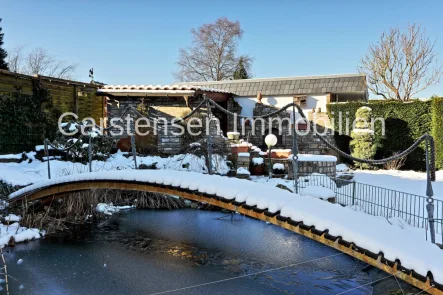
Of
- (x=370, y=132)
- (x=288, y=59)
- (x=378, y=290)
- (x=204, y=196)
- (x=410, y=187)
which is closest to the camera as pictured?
(x=378, y=290)

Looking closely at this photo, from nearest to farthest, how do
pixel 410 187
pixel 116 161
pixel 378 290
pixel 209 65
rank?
pixel 378 290 → pixel 410 187 → pixel 116 161 → pixel 209 65

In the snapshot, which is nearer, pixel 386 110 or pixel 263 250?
pixel 263 250

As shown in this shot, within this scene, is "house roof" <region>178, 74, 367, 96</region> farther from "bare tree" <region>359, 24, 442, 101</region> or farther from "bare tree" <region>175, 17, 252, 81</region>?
"bare tree" <region>175, 17, 252, 81</region>

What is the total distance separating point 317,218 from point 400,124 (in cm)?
1059

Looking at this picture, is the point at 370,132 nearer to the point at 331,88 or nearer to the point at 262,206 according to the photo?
the point at 331,88

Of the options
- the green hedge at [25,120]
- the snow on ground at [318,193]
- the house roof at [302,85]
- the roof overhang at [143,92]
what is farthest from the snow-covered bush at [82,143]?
the house roof at [302,85]

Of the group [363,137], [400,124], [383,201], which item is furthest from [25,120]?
[400,124]

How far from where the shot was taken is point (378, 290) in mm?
3697

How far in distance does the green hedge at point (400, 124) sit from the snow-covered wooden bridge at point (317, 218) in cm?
956

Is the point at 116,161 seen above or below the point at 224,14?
below

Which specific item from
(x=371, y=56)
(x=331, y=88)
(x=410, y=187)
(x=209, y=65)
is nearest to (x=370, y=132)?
(x=331, y=88)

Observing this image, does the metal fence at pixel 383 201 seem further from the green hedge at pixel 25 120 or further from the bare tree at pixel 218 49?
the bare tree at pixel 218 49

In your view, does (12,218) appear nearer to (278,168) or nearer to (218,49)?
(278,168)

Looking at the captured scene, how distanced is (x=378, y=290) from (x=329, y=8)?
10882 millimetres
